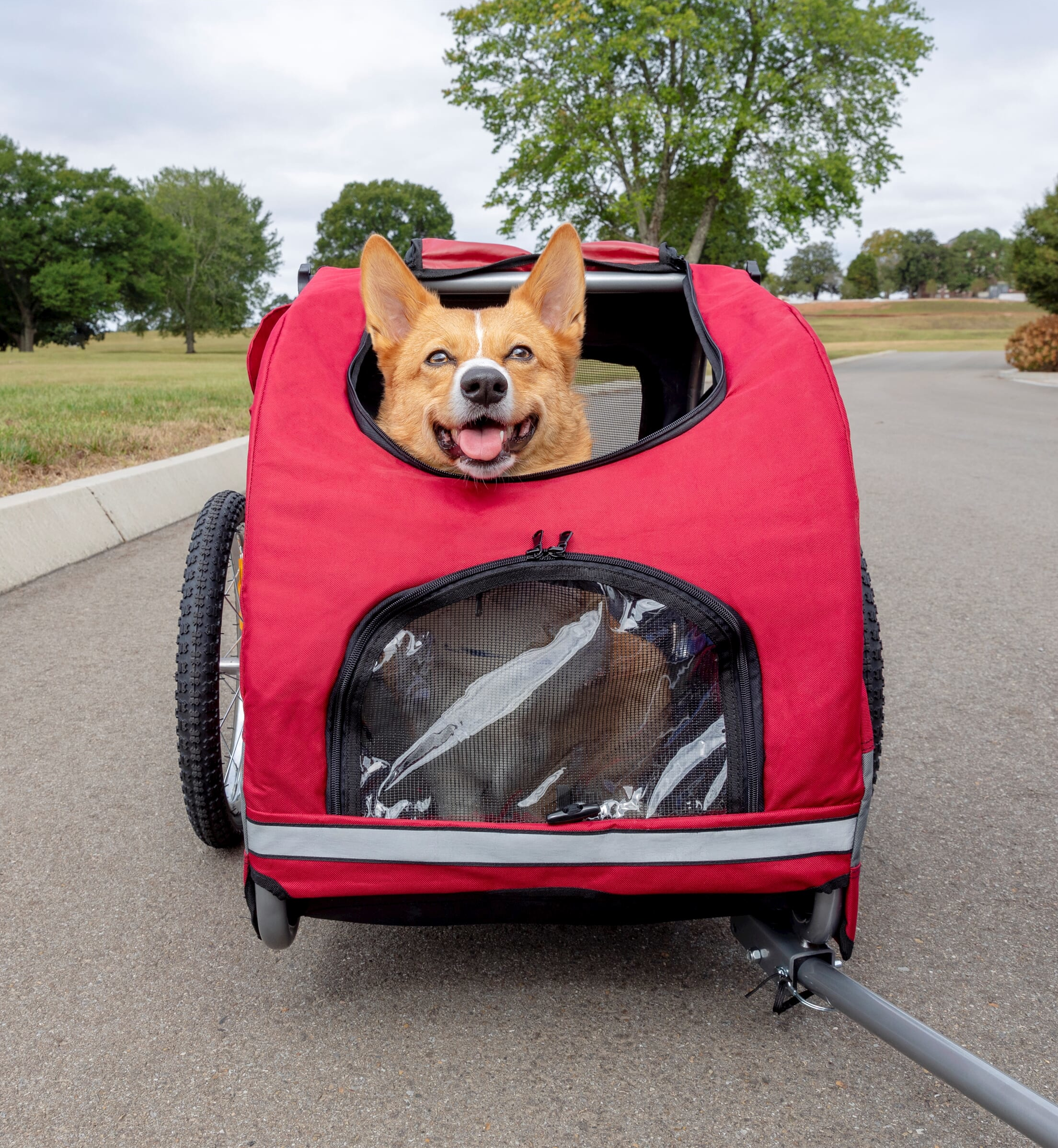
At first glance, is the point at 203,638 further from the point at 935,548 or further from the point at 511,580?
the point at 935,548

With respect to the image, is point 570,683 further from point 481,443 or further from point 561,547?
point 481,443

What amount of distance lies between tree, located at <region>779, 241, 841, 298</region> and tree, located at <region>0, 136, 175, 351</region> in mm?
87228

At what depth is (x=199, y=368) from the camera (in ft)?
102

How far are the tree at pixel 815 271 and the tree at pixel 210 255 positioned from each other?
249 ft

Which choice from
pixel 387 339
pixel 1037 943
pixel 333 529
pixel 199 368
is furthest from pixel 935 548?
pixel 199 368

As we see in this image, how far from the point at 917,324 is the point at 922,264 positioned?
159 feet

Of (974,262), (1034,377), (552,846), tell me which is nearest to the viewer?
(552,846)

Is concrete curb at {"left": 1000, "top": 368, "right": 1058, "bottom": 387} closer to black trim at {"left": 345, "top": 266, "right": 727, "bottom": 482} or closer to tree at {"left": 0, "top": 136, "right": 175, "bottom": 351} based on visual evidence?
black trim at {"left": 345, "top": 266, "right": 727, "bottom": 482}

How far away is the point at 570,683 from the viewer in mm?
1882

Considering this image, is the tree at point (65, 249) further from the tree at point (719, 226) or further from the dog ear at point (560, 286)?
the dog ear at point (560, 286)

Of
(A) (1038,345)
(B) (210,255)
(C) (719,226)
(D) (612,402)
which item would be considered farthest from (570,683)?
(B) (210,255)

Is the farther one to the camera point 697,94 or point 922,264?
point 922,264

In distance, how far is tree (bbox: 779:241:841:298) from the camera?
400 feet

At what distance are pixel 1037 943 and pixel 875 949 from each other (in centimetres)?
39
